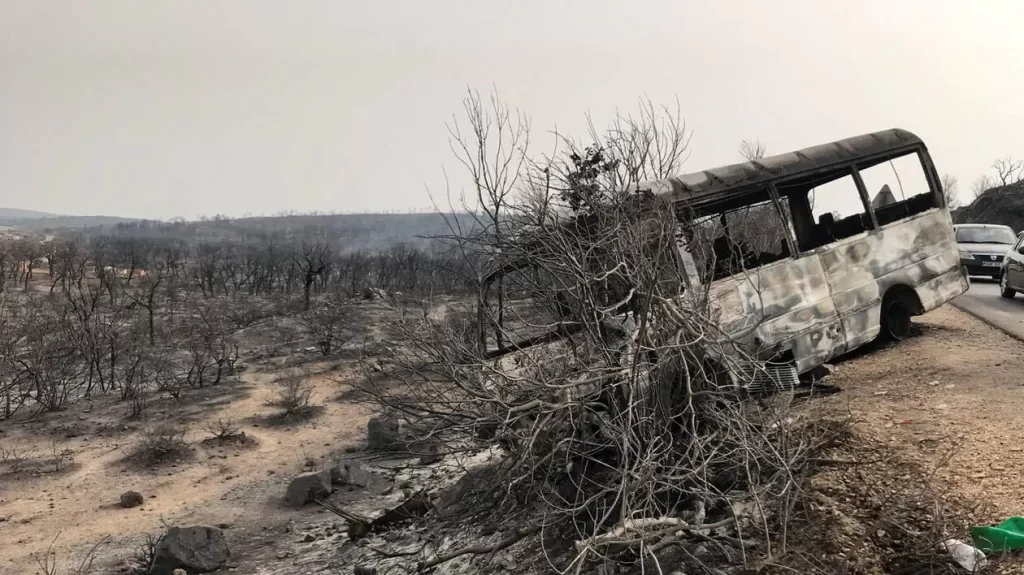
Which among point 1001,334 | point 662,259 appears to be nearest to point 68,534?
point 662,259

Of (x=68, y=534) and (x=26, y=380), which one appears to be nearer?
(x=68, y=534)

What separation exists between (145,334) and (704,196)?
2057 centimetres

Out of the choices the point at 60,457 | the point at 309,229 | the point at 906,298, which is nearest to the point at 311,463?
the point at 60,457

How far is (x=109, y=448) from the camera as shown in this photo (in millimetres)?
12945

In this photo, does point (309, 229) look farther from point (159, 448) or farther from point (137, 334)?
point (159, 448)

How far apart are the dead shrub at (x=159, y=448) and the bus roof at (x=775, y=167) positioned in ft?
33.5

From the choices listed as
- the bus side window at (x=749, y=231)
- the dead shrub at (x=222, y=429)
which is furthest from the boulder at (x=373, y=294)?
the bus side window at (x=749, y=231)

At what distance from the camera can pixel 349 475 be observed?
1082cm

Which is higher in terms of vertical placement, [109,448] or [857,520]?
[857,520]

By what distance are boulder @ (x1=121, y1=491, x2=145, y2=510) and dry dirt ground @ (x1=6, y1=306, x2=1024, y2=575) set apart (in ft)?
0.37

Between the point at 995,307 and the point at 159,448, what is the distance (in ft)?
52.7

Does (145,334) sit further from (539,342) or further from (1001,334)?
(1001,334)

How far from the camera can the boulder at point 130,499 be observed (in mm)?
10297

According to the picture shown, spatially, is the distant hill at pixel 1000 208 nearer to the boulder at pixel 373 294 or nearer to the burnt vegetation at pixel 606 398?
the boulder at pixel 373 294
